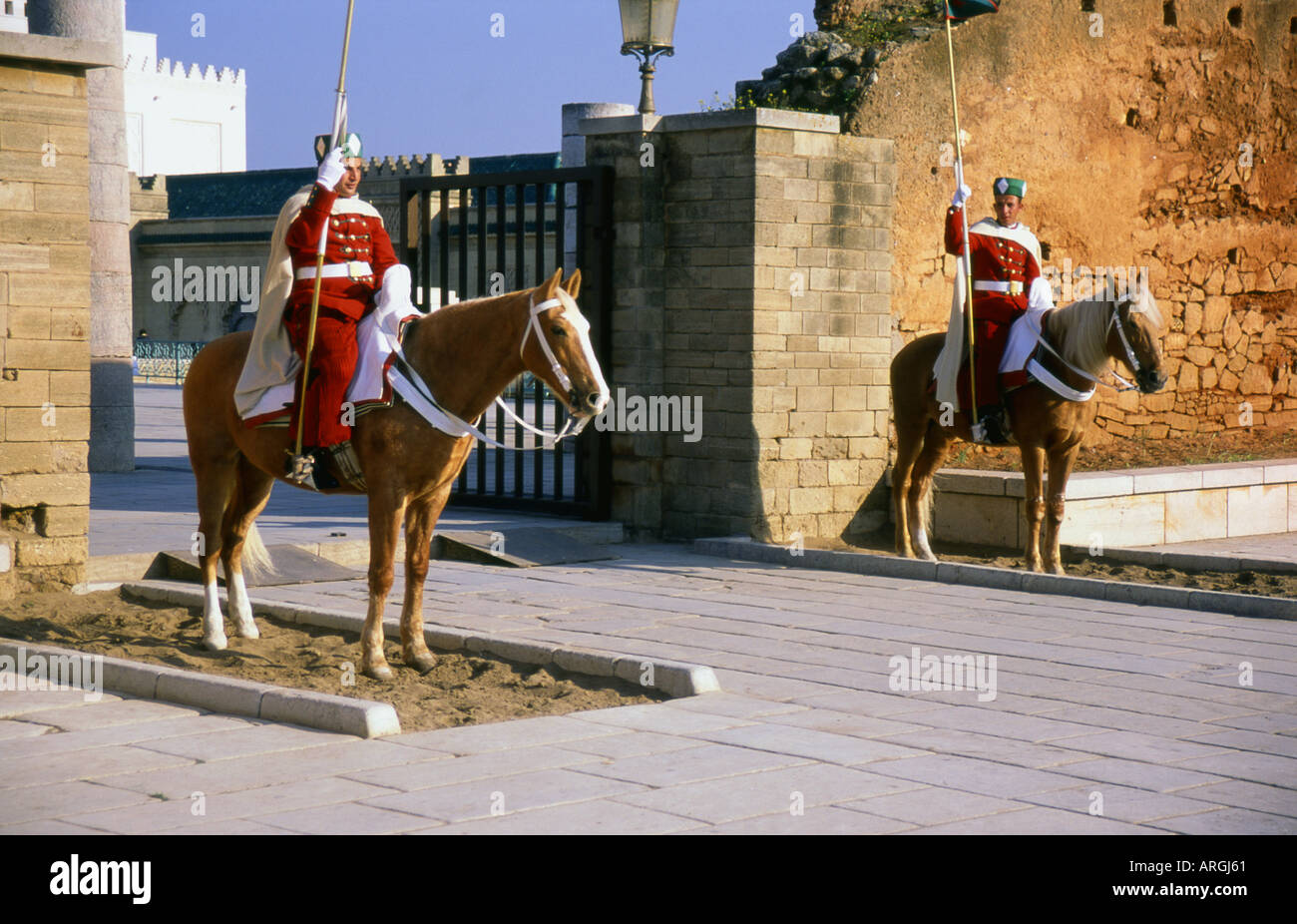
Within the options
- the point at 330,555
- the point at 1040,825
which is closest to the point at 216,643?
the point at 330,555

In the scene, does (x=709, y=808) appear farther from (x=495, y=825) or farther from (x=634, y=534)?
(x=634, y=534)

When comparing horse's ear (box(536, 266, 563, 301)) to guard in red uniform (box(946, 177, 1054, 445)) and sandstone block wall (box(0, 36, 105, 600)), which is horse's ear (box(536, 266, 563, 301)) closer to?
sandstone block wall (box(0, 36, 105, 600))

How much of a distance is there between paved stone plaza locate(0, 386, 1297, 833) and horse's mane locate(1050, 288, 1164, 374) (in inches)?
80.6

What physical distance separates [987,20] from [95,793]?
10.2 metres

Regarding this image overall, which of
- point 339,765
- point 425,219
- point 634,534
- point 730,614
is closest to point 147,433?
point 425,219

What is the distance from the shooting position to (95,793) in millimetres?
5047

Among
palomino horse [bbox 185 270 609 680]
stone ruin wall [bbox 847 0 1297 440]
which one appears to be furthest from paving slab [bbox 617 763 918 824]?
stone ruin wall [bbox 847 0 1297 440]

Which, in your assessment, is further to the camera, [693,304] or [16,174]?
[693,304]

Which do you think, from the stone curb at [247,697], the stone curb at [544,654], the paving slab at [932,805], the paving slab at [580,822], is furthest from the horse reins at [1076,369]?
the paving slab at [580,822]

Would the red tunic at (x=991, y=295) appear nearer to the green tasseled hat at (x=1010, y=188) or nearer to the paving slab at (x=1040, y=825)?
the green tasseled hat at (x=1010, y=188)

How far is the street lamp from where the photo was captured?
13461 mm

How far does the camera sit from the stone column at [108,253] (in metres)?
15.3

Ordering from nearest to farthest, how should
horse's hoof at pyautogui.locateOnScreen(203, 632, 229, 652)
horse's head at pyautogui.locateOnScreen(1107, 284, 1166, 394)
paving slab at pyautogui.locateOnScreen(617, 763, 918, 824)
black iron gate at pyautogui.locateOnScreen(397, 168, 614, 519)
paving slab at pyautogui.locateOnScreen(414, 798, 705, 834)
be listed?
paving slab at pyautogui.locateOnScreen(414, 798, 705, 834) < paving slab at pyautogui.locateOnScreen(617, 763, 918, 824) < horse's hoof at pyautogui.locateOnScreen(203, 632, 229, 652) < horse's head at pyautogui.locateOnScreen(1107, 284, 1166, 394) < black iron gate at pyautogui.locateOnScreen(397, 168, 614, 519)

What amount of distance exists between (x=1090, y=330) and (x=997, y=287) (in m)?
0.95
